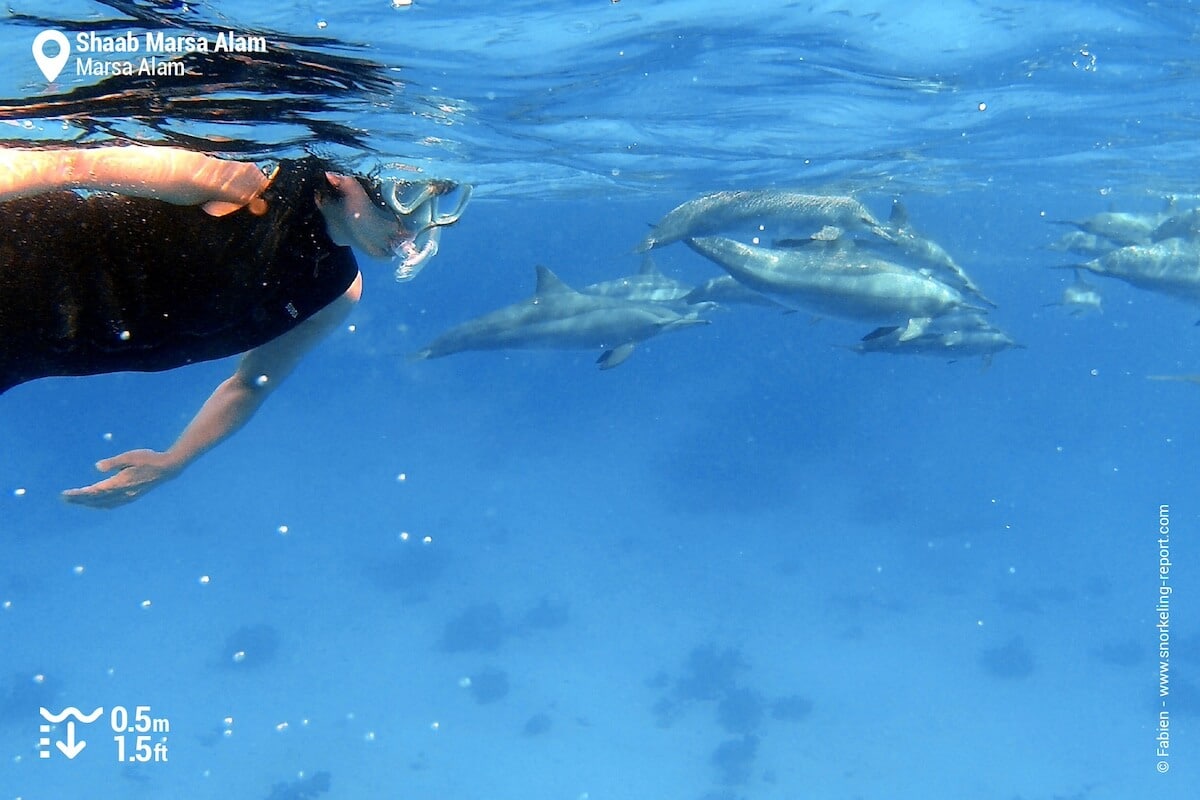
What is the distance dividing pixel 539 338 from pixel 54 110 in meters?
7.72

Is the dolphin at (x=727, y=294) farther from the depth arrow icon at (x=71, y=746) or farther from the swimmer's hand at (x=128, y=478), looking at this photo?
the depth arrow icon at (x=71, y=746)

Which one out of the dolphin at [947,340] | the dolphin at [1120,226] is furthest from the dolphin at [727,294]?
the dolphin at [1120,226]

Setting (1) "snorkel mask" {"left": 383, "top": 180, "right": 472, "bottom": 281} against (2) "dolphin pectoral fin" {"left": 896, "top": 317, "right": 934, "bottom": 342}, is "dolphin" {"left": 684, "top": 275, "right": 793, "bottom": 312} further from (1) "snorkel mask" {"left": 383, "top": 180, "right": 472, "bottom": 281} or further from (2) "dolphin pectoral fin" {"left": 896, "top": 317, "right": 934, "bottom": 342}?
(1) "snorkel mask" {"left": 383, "top": 180, "right": 472, "bottom": 281}

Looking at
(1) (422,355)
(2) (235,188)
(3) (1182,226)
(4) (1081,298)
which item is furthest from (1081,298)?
(2) (235,188)

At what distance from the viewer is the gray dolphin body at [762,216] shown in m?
11.7

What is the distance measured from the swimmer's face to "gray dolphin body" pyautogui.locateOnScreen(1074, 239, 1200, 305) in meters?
11.5

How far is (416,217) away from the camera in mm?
4434

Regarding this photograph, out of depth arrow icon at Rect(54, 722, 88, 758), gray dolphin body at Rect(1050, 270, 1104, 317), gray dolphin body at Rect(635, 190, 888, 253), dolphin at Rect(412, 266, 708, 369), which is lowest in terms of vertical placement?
depth arrow icon at Rect(54, 722, 88, 758)

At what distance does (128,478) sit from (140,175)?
1.56 meters

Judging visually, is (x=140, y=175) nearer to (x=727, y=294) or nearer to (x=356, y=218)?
(x=356, y=218)

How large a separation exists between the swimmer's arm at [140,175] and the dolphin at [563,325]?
9.50 meters

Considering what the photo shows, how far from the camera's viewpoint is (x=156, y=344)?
13.4 feet

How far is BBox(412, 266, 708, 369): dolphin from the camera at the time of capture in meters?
13.8

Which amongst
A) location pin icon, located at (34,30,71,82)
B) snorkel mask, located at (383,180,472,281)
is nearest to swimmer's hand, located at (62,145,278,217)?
snorkel mask, located at (383,180,472,281)
